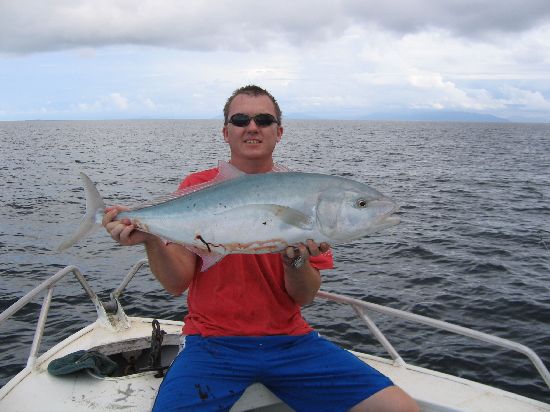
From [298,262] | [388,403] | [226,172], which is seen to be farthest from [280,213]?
[388,403]

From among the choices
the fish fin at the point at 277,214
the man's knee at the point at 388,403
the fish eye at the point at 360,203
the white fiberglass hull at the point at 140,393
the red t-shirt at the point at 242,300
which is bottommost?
the white fiberglass hull at the point at 140,393

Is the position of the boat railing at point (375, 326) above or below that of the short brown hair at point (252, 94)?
below

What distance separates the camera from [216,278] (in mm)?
4371

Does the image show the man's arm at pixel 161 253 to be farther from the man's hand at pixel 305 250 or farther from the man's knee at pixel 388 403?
the man's knee at pixel 388 403

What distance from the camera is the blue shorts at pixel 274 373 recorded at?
13.0 feet

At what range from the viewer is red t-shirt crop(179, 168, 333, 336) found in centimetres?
433

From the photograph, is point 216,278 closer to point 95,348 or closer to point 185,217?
point 185,217

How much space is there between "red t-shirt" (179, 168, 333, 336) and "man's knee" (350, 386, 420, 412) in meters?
0.82

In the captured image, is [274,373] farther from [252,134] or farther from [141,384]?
[252,134]

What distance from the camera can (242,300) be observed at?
4328mm

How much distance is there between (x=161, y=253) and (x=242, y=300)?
792mm

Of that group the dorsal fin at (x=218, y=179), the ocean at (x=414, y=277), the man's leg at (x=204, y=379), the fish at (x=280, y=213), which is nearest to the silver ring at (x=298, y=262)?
the fish at (x=280, y=213)

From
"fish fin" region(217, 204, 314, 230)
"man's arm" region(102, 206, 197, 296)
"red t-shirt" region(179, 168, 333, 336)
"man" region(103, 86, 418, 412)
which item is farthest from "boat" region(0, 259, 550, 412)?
"fish fin" region(217, 204, 314, 230)

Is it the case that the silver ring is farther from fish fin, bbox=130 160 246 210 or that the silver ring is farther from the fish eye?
fish fin, bbox=130 160 246 210
